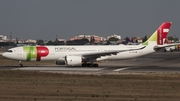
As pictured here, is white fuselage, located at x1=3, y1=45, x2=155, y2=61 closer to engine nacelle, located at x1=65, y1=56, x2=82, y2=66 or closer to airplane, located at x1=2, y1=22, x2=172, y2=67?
airplane, located at x1=2, y1=22, x2=172, y2=67

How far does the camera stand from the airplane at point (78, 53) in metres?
47.6

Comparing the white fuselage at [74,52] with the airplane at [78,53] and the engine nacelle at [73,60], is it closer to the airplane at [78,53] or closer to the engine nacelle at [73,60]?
the airplane at [78,53]

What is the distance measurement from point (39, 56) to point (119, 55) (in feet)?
31.9

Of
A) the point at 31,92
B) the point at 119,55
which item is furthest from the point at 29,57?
the point at 31,92

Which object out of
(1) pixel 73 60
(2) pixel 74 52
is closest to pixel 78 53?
(2) pixel 74 52

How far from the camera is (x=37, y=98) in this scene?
2003 cm

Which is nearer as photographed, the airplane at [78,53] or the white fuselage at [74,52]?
the airplane at [78,53]

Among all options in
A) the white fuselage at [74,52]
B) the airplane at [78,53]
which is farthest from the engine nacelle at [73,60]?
the white fuselage at [74,52]

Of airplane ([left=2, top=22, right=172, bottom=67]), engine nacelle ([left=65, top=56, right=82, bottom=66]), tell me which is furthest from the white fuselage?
engine nacelle ([left=65, top=56, right=82, bottom=66])

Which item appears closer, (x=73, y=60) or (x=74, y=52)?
(x=73, y=60)

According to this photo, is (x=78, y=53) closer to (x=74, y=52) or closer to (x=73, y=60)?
(x=74, y=52)

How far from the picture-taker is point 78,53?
49.4 meters

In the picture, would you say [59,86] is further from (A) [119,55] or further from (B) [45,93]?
(A) [119,55]

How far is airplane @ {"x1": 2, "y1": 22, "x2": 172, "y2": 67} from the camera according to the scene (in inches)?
1874
